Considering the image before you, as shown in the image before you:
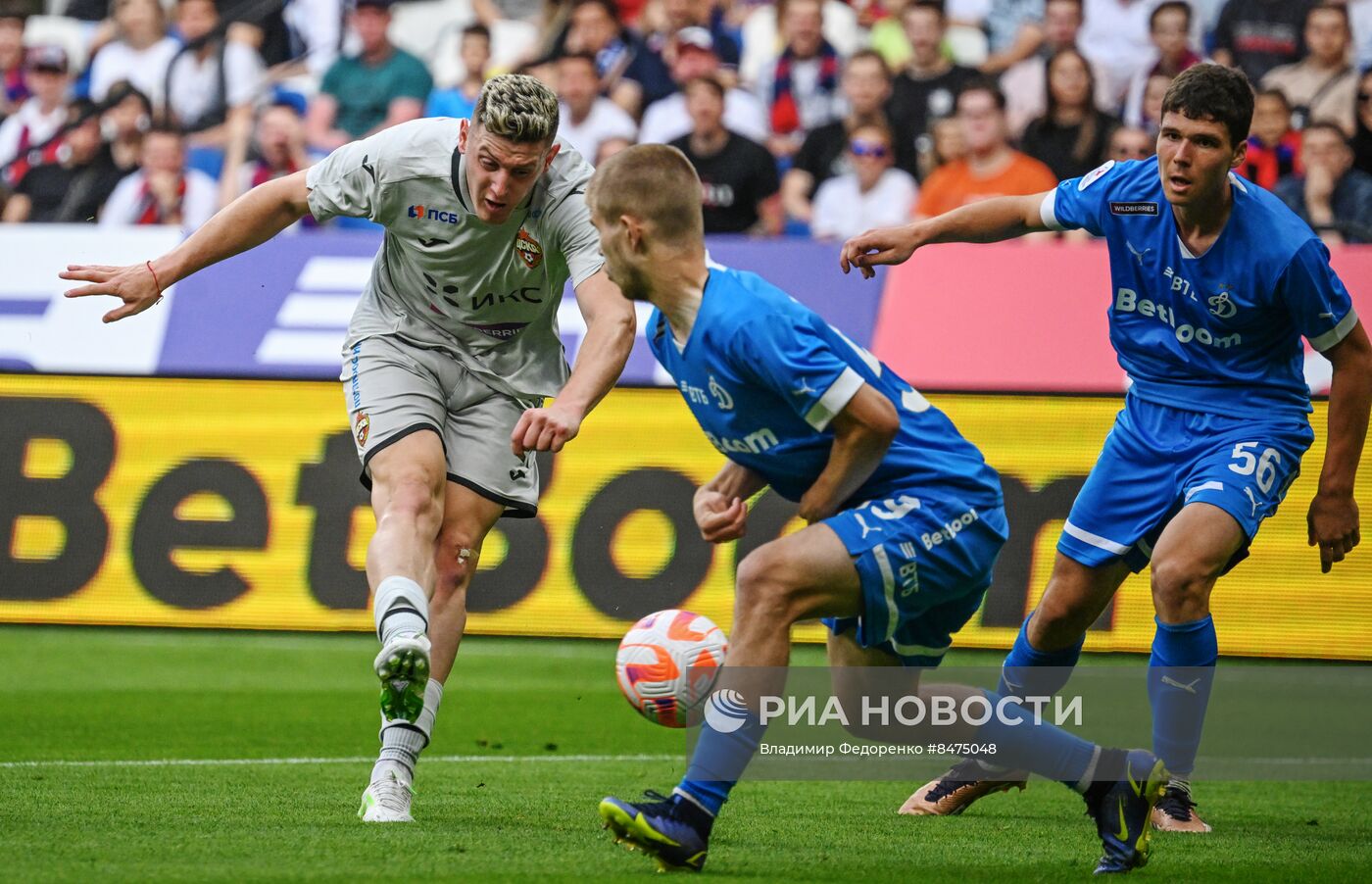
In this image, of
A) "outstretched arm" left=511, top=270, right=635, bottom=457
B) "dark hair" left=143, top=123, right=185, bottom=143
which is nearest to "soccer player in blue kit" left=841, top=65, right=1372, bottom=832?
"outstretched arm" left=511, top=270, right=635, bottom=457

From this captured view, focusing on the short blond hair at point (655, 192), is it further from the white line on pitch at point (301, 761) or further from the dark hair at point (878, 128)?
the dark hair at point (878, 128)

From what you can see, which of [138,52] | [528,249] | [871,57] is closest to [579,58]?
[871,57]

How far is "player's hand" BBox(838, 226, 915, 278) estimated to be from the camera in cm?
539

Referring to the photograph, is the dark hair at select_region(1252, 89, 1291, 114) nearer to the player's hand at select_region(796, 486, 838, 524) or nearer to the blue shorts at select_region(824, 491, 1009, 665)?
the blue shorts at select_region(824, 491, 1009, 665)

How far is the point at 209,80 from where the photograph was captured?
1473 centimetres

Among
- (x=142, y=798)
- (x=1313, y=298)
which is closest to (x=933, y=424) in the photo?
(x=1313, y=298)

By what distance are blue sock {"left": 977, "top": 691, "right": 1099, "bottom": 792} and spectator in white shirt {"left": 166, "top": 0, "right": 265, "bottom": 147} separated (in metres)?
11.3

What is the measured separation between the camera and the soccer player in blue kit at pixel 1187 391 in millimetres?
5332

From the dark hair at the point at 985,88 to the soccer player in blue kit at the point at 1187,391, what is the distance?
6.92 m

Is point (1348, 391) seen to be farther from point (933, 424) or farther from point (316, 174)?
point (316, 174)

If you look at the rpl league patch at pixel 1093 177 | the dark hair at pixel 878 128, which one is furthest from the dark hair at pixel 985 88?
the rpl league patch at pixel 1093 177

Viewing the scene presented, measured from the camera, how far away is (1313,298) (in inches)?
210

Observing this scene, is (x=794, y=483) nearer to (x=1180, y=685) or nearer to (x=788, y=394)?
(x=788, y=394)

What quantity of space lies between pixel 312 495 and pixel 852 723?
18.2 feet
